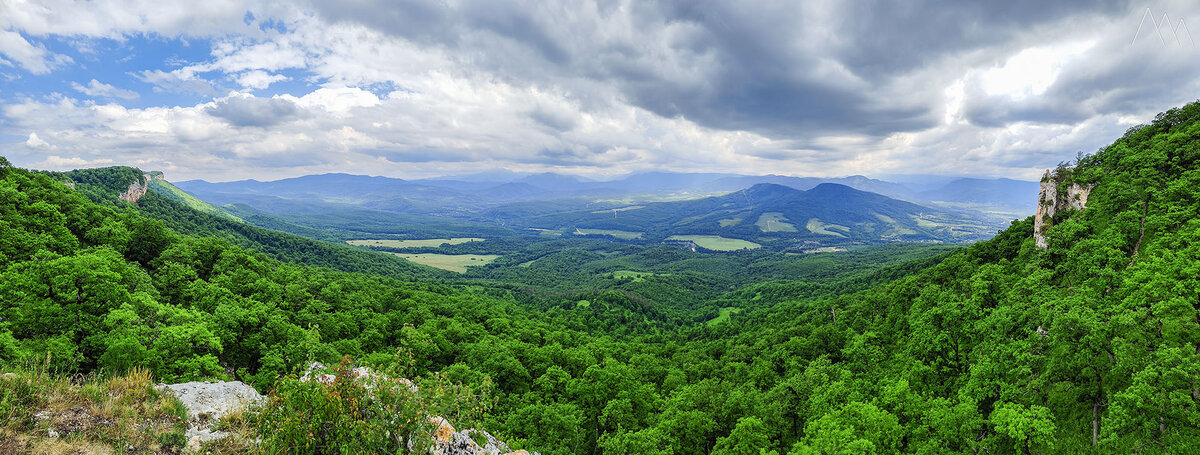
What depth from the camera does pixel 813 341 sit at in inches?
2375

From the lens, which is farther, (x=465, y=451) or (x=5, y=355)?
(x=5, y=355)

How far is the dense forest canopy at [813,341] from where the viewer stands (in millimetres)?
26641

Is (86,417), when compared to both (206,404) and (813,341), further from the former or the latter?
(813,341)

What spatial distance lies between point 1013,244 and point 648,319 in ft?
312

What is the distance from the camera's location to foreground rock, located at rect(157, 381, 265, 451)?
12.7 meters

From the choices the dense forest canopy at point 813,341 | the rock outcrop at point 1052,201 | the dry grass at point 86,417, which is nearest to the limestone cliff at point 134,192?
the dense forest canopy at point 813,341

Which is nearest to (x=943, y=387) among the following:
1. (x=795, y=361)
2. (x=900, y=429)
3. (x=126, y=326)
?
(x=900, y=429)

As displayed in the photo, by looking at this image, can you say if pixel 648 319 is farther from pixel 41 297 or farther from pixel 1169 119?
pixel 41 297

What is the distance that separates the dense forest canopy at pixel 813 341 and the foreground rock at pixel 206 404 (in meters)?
2.97

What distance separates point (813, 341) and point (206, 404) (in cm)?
6466

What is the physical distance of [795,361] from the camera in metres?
53.9

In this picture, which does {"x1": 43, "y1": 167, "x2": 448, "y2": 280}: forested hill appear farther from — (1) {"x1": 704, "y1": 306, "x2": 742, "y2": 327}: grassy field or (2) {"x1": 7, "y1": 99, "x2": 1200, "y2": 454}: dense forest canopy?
(1) {"x1": 704, "y1": 306, "x2": 742, "y2": 327}: grassy field

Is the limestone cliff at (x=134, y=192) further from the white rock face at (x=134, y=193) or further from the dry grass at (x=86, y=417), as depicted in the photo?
the dry grass at (x=86, y=417)

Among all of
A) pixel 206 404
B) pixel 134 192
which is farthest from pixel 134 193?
pixel 206 404
